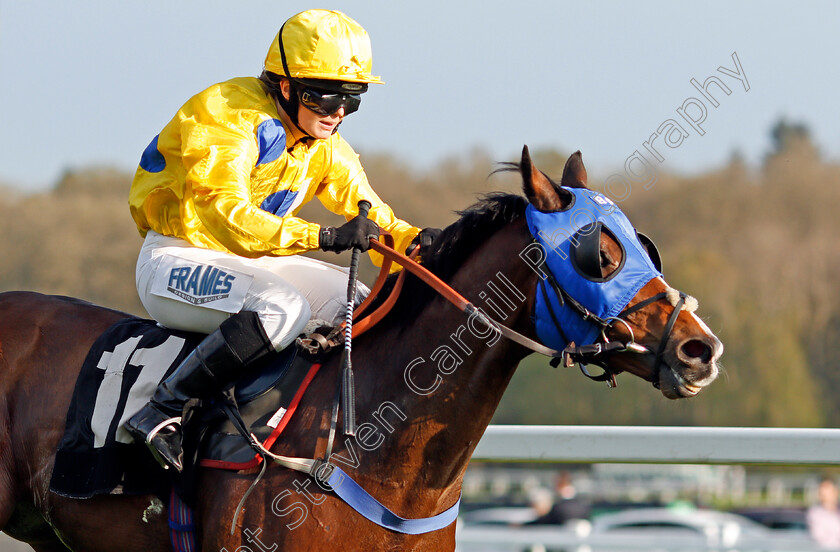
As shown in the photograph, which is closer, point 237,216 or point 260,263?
point 237,216

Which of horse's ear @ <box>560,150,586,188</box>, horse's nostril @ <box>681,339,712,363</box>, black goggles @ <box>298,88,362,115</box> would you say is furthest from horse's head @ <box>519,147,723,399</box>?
black goggles @ <box>298,88,362,115</box>

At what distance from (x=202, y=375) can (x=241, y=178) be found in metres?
0.66

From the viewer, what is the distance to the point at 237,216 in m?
3.21

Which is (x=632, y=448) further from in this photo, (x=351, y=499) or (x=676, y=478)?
(x=676, y=478)

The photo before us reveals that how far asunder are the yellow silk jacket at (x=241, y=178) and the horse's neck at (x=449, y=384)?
0.51m

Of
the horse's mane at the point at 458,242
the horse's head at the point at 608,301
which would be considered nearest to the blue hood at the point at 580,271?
the horse's head at the point at 608,301

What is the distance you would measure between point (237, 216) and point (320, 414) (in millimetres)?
691

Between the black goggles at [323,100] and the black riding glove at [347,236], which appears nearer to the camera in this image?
the black riding glove at [347,236]

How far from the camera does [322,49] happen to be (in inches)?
136

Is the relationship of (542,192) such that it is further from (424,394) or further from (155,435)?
(155,435)

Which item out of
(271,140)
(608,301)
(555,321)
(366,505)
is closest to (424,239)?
(271,140)

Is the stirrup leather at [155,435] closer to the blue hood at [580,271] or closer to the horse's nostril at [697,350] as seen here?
the blue hood at [580,271]

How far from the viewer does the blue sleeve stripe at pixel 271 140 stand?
351 centimetres

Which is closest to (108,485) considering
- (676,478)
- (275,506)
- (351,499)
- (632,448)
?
(275,506)
